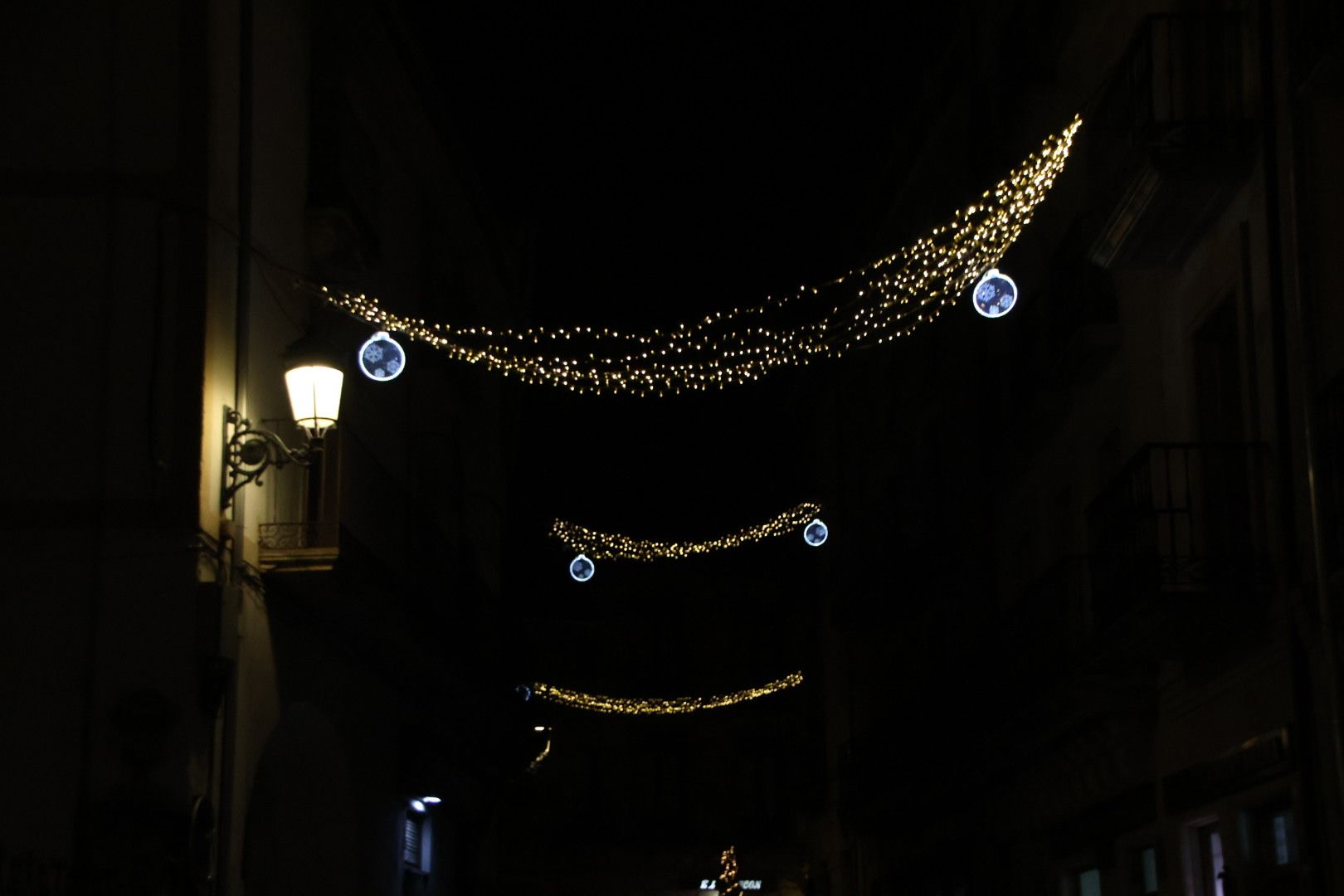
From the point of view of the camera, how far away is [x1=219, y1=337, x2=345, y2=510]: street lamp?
1130 cm

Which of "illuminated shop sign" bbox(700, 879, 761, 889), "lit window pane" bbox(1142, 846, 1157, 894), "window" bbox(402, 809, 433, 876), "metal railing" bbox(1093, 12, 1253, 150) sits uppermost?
"metal railing" bbox(1093, 12, 1253, 150)

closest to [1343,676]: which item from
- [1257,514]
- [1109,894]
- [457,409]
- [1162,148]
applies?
[1257,514]

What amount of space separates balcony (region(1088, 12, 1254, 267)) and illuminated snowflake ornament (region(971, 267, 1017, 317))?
732 mm

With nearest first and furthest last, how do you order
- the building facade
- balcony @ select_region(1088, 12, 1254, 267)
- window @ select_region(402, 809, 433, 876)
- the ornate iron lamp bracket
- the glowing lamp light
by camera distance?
the building facade < the ornate iron lamp bracket < the glowing lamp light < balcony @ select_region(1088, 12, 1254, 267) < window @ select_region(402, 809, 433, 876)

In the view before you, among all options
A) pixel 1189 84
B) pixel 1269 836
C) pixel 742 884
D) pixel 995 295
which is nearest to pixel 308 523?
pixel 995 295

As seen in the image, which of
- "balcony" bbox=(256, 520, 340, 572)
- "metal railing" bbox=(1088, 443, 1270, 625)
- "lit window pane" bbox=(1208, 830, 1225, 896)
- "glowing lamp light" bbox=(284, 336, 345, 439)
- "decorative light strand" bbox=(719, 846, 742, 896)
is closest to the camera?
"glowing lamp light" bbox=(284, 336, 345, 439)

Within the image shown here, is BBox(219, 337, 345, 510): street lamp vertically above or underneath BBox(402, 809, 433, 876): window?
above

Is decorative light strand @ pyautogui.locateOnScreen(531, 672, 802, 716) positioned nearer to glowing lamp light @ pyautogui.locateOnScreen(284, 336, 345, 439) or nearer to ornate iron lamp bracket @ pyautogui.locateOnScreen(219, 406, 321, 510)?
ornate iron lamp bracket @ pyautogui.locateOnScreen(219, 406, 321, 510)

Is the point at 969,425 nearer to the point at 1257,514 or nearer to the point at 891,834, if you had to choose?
the point at 891,834

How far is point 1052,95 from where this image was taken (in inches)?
682

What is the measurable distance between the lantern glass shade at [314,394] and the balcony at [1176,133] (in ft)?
17.0

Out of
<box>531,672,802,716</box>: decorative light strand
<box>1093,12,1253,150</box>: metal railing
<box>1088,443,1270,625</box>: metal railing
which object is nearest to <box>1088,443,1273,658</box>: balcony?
<box>1088,443,1270,625</box>: metal railing

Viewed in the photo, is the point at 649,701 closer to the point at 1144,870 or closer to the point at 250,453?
the point at 1144,870

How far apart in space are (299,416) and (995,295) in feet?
15.8
